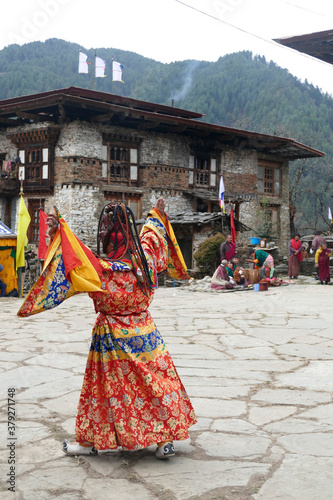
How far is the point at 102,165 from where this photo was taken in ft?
70.7

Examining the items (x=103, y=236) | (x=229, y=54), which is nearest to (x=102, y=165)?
(x=103, y=236)

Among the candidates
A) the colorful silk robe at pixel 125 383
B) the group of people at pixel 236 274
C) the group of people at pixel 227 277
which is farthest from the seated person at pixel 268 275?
the colorful silk robe at pixel 125 383

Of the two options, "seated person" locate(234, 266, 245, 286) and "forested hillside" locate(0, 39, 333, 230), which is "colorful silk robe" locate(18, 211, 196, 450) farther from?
"forested hillside" locate(0, 39, 333, 230)

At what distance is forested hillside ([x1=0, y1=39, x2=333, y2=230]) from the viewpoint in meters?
51.4

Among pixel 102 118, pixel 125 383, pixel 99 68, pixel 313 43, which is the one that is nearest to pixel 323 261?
pixel 313 43

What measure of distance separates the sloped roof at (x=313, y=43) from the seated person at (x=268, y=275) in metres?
5.40

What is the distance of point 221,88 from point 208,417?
7069 cm

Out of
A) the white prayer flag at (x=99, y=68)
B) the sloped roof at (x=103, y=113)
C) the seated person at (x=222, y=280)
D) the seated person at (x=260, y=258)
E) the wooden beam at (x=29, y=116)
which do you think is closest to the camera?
the seated person at (x=222, y=280)

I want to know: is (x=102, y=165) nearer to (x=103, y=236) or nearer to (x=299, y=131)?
(x=103, y=236)

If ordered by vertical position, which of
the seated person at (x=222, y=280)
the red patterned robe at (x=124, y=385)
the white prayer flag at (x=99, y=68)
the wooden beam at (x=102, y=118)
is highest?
the white prayer flag at (x=99, y=68)

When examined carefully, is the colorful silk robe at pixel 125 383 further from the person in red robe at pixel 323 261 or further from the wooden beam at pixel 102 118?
the wooden beam at pixel 102 118

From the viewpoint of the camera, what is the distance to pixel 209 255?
57.8 feet

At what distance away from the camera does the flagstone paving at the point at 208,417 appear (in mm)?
2645

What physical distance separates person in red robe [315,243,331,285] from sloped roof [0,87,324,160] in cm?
910
